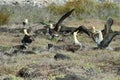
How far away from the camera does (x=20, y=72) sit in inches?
471

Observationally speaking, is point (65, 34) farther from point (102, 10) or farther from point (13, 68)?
point (102, 10)

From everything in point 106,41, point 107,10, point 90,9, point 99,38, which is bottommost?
point 107,10

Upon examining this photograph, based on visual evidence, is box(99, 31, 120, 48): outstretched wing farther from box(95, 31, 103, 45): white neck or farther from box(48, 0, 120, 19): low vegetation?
box(48, 0, 120, 19): low vegetation

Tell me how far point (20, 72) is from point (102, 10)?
32.9 metres

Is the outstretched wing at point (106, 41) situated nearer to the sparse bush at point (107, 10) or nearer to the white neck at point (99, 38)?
the white neck at point (99, 38)

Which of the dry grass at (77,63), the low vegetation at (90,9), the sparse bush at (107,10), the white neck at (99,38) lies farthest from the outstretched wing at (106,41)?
the sparse bush at (107,10)

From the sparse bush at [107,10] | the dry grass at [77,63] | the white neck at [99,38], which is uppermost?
the dry grass at [77,63]

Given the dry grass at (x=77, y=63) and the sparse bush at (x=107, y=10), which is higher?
the dry grass at (x=77, y=63)

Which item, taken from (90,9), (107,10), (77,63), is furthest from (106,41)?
(107,10)

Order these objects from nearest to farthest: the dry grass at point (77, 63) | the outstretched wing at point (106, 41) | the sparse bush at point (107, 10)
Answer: the dry grass at point (77, 63) → the outstretched wing at point (106, 41) → the sparse bush at point (107, 10)

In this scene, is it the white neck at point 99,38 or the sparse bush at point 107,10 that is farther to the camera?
the sparse bush at point 107,10

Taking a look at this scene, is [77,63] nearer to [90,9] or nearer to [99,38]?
[99,38]

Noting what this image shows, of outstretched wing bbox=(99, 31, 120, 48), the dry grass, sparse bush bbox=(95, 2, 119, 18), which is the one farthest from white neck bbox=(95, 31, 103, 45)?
sparse bush bbox=(95, 2, 119, 18)

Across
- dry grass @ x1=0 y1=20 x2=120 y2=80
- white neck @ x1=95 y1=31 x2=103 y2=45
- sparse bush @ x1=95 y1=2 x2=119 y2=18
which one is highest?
dry grass @ x1=0 y1=20 x2=120 y2=80
